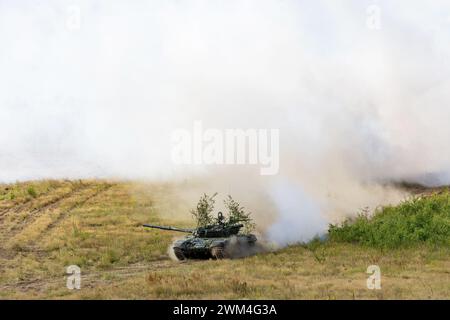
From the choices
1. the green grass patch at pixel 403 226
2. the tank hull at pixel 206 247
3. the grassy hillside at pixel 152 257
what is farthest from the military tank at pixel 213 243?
the green grass patch at pixel 403 226

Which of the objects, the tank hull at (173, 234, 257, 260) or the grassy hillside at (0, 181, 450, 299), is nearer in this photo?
the grassy hillside at (0, 181, 450, 299)

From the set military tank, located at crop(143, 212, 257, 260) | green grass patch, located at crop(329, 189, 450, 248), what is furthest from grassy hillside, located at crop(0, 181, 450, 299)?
military tank, located at crop(143, 212, 257, 260)

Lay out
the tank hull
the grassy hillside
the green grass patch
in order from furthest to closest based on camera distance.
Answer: the green grass patch → the tank hull → the grassy hillside

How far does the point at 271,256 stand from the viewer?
2848 centimetres

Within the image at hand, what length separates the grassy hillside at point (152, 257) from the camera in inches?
740

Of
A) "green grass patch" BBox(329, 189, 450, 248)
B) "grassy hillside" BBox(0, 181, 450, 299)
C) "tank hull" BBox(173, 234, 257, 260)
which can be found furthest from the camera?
"green grass patch" BBox(329, 189, 450, 248)

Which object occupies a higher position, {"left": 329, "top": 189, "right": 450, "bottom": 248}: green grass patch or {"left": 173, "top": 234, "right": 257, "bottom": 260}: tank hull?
{"left": 329, "top": 189, "right": 450, "bottom": 248}: green grass patch

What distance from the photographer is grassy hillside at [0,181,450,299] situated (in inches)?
740

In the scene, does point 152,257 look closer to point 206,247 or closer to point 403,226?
point 206,247

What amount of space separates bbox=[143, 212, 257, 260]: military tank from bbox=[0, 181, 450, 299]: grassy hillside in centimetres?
96

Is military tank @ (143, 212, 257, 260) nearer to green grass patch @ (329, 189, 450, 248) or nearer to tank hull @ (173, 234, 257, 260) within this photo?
tank hull @ (173, 234, 257, 260)

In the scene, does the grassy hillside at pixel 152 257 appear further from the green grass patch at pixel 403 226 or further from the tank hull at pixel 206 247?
the tank hull at pixel 206 247

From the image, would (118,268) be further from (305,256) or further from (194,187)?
(194,187)
